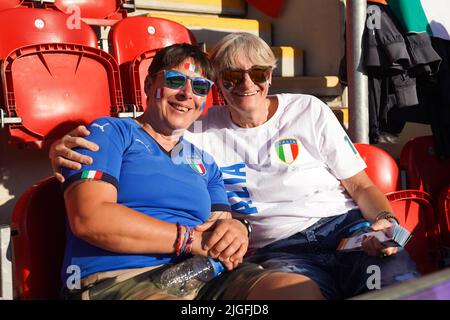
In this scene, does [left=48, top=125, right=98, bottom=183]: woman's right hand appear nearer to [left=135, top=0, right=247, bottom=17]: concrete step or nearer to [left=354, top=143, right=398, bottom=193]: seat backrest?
[left=354, top=143, right=398, bottom=193]: seat backrest

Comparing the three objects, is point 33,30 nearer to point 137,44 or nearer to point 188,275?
point 137,44

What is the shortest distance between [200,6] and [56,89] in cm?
221

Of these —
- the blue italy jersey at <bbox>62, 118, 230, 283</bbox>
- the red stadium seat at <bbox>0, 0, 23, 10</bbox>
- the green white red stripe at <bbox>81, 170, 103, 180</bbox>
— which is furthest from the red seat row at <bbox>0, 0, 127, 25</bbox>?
the green white red stripe at <bbox>81, 170, 103, 180</bbox>

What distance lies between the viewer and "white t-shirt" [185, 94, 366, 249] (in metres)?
1.84

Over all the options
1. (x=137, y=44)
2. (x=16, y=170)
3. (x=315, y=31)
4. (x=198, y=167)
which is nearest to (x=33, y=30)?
(x=137, y=44)

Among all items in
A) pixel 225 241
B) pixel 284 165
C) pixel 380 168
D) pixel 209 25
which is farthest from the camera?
pixel 209 25

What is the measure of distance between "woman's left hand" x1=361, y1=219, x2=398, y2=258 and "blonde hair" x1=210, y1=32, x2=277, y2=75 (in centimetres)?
67

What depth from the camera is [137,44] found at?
298 cm

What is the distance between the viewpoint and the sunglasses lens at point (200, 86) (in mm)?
1679

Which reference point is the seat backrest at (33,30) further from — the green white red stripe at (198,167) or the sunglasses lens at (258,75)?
the green white red stripe at (198,167)

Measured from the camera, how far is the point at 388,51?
299cm

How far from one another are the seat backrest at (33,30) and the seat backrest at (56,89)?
8.9 inches
